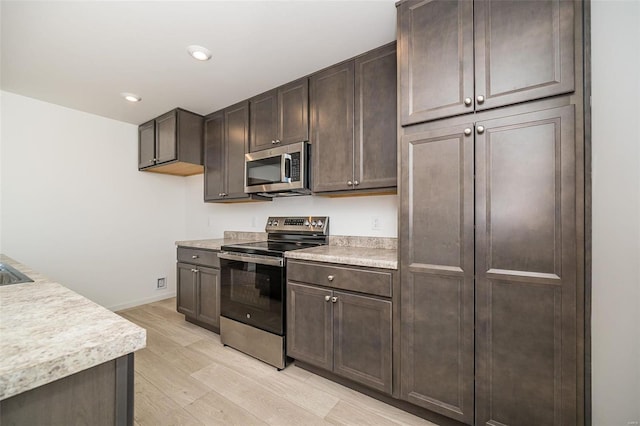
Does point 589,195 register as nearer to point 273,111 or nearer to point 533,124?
point 533,124

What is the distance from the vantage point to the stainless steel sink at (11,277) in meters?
1.24

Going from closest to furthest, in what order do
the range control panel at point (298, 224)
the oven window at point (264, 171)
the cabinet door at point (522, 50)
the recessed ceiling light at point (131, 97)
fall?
1. the cabinet door at point (522, 50)
2. the oven window at point (264, 171)
3. the range control panel at point (298, 224)
4. the recessed ceiling light at point (131, 97)

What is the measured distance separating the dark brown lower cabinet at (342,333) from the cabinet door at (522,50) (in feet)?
4.21

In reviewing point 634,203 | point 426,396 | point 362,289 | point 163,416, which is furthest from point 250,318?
point 634,203

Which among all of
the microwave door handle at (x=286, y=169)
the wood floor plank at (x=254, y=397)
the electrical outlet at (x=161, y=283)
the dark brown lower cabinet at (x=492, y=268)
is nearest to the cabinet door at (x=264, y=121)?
the microwave door handle at (x=286, y=169)

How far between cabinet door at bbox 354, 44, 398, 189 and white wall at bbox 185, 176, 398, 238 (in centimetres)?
36

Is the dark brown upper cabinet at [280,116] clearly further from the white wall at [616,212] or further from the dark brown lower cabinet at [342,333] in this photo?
the white wall at [616,212]

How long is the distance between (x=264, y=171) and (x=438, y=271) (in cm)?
178

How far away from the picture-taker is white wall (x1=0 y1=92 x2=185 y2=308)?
2727mm

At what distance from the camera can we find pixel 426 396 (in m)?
1.50

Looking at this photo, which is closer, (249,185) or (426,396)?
(426,396)

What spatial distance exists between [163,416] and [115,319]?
1328 millimetres

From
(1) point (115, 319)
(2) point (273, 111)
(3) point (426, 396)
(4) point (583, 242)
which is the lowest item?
(3) point (426, 396)

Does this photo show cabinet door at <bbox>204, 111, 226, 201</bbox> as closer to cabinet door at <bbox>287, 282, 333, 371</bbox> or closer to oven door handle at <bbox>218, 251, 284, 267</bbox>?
oven door handle at <bbox>218, 251, 284, 267</bbox>
